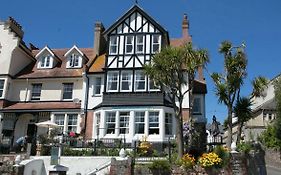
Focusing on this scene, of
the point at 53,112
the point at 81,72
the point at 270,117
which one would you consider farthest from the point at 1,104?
the point at 270,117

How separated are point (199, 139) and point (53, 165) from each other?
12.0m

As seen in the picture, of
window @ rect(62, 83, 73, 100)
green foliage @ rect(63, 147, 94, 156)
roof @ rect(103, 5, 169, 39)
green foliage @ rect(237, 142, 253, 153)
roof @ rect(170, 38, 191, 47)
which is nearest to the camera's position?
green foliage @ rect(237, 142, 253, 153)

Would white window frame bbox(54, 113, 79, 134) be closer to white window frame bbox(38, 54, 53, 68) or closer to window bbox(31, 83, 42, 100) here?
window bbox(31, 83, 42, 100)

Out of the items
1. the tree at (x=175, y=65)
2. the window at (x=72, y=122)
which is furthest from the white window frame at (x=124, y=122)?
the tree at (x=175, y=65)

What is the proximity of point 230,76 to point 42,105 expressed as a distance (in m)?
19.6

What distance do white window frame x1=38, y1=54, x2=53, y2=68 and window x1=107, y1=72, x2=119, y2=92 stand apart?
832 centimetres

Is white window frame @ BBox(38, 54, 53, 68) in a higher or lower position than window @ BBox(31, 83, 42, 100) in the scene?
higher

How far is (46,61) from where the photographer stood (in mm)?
36156

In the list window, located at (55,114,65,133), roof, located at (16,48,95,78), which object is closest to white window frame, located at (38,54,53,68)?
roof, located at (16,48,95,78)

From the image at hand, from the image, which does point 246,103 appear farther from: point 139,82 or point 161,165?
point 139,82

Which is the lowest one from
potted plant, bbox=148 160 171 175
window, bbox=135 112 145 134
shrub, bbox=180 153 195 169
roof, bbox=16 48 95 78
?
potted plant, bbox=148 160 171 175

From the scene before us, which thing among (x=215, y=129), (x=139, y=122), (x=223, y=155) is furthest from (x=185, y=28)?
(x=223, y=155)

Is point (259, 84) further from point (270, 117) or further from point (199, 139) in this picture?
point (270, 117)

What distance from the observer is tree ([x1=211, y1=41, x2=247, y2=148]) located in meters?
22.7
